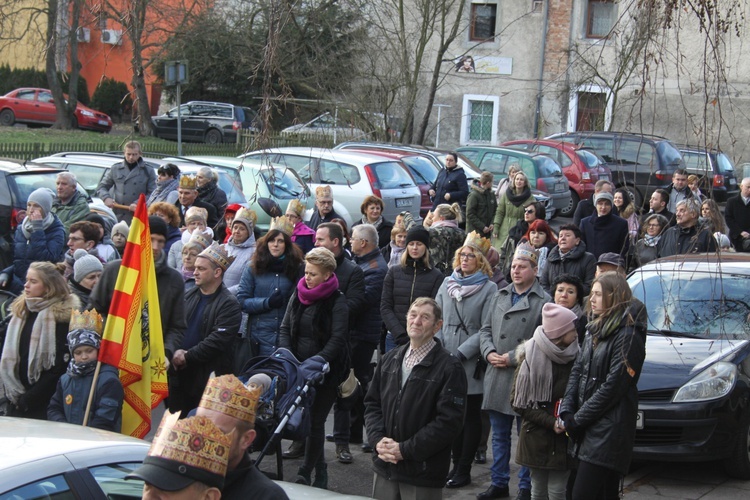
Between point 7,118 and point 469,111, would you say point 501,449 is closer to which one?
point 469,111

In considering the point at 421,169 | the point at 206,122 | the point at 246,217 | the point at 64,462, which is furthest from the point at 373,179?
the point at 206,122

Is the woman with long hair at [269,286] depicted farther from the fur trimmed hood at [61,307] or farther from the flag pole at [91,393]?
the flag pole at [91,393]

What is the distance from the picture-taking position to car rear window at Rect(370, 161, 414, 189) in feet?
59.9

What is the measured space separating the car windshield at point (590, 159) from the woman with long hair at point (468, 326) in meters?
16.9

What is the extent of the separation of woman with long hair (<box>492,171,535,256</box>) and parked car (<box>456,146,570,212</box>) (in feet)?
22.6

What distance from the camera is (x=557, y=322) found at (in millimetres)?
6410

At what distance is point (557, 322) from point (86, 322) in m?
3.08

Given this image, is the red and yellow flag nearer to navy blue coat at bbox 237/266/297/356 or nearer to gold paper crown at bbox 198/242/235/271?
gold paper crown at bbox 198/242/235/271

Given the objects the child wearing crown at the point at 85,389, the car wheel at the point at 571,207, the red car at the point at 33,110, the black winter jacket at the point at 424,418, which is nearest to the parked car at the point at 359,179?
the car wheel at the point at 571,207

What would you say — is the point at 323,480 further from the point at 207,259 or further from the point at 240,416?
the point at 240,416

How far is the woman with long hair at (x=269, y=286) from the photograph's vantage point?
8.01 meters

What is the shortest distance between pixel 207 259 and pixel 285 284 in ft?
2.89

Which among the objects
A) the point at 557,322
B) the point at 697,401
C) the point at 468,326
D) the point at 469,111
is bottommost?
the point at 697,401

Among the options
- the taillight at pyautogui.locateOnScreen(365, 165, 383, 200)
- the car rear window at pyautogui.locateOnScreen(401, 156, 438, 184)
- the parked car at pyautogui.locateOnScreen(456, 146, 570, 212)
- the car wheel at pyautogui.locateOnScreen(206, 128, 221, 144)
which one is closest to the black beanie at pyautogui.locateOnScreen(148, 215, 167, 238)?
the taillight at pyautogui.locateOnScreen(365, 165, 383, 200)
